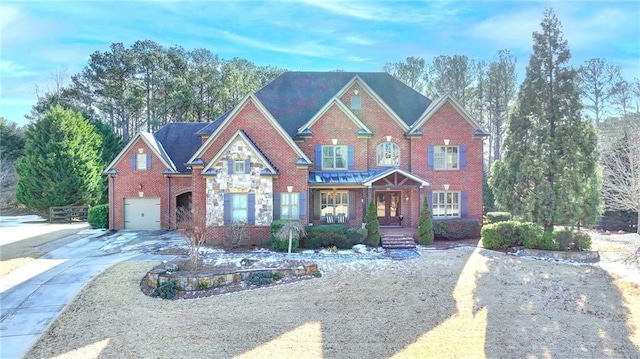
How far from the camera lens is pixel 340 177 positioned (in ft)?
66.8

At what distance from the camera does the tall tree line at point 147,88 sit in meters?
39.1

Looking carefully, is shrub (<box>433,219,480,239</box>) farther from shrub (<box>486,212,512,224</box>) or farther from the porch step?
shrub (<box>486,212,512,224</box>)

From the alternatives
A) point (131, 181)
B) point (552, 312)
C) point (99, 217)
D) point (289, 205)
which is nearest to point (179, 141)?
point (131, 181)

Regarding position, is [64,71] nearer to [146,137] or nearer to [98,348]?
[146,137]

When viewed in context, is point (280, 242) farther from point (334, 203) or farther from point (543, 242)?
point (543, 242)

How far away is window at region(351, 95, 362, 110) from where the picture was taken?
21844 millimetres

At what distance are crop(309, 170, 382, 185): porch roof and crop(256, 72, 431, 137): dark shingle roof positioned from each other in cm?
400

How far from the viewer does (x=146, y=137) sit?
74.8ft

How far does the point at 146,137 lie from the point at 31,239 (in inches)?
319

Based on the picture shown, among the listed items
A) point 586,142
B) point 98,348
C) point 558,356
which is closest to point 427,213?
point 586,142

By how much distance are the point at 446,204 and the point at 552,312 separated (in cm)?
1123

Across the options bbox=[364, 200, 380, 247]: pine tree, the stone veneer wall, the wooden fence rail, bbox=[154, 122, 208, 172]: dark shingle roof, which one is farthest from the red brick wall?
bbox=[364, 200, 380, 247]: pine tree

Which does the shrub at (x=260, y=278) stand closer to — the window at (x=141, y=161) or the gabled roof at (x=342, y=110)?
the gabled roof at (x=342, y=110)

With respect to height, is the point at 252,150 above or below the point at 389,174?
above
